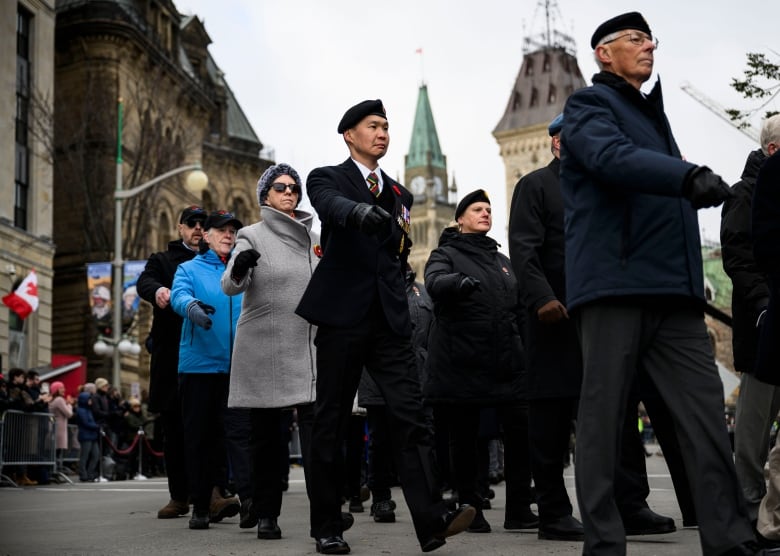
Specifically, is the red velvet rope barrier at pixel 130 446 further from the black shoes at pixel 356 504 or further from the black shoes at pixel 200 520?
the black shoes at pixel 200 520

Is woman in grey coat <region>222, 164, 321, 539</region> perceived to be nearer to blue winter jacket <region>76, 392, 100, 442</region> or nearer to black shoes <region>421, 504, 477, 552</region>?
black shoes <region>421, 504, 477, 552</region>

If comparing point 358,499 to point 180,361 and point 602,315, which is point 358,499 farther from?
point 602,315

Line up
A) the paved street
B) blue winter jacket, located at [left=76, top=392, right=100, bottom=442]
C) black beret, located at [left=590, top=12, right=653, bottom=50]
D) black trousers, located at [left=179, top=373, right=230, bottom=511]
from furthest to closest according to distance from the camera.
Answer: blue winter jacket, located at [left=76, top=392, right=100, bottom=442]
black trousers, located at [left=179, top=373, right=230, bottom=511]
the paved street
black beret, located at [left=590, top=12, right=653, bottom=50]

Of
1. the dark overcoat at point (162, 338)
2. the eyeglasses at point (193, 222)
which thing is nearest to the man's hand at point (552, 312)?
the dark overcoat at point (162, 338)

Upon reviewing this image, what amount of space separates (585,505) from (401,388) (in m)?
1.61

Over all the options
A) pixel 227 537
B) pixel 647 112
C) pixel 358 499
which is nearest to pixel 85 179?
pixel 358 499

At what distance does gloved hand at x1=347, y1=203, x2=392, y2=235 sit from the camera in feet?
18.9

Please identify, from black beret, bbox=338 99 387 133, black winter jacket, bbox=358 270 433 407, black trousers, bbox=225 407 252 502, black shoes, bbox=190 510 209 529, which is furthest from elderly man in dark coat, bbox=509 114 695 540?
black winter jacket, bbox=358 270 433 407

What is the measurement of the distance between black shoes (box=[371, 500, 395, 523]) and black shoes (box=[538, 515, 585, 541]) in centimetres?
204

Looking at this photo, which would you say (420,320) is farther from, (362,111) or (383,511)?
(362,111)

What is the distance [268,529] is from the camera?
7410mm

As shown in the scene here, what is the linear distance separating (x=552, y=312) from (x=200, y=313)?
108 inches

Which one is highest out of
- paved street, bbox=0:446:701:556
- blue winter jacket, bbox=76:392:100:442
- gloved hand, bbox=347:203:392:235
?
gloved hand, bbox=347:203:392:235

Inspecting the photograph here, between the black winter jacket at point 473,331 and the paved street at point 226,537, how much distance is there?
0.95m
